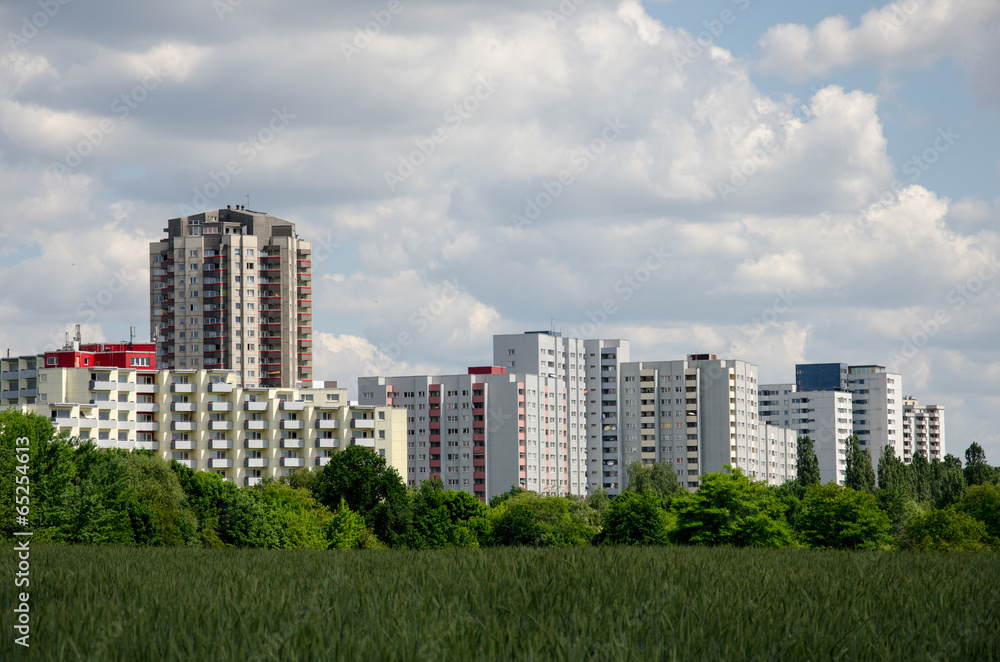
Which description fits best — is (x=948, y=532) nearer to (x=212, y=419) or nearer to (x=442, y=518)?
(x=442, y=518)

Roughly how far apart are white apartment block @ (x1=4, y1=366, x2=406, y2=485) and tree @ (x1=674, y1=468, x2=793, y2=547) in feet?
290

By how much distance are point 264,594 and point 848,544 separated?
79.0 metres

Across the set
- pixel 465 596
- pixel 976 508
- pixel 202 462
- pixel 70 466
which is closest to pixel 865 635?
pixel 465 596

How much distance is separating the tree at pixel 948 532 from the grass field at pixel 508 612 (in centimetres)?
7306

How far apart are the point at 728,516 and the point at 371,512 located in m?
52.5

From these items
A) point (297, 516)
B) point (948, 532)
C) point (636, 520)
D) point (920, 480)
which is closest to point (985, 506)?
point (948, 532)

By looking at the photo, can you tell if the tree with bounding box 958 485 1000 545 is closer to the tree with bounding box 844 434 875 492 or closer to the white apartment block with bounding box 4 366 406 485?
the tree with bounding box 844 434 875 492

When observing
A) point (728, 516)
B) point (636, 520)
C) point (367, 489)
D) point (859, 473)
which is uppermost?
point (728, 516)

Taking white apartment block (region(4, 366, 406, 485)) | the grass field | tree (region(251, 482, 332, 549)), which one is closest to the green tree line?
tree (region(251, 482, 332, 549))

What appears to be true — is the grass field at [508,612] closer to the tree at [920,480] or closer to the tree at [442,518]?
the tree at [442,518]

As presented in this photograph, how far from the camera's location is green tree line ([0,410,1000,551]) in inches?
2803

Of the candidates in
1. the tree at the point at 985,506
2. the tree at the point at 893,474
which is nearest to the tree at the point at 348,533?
the tree at the point at 985,506

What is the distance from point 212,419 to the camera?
512ft

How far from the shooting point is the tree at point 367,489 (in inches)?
4592
